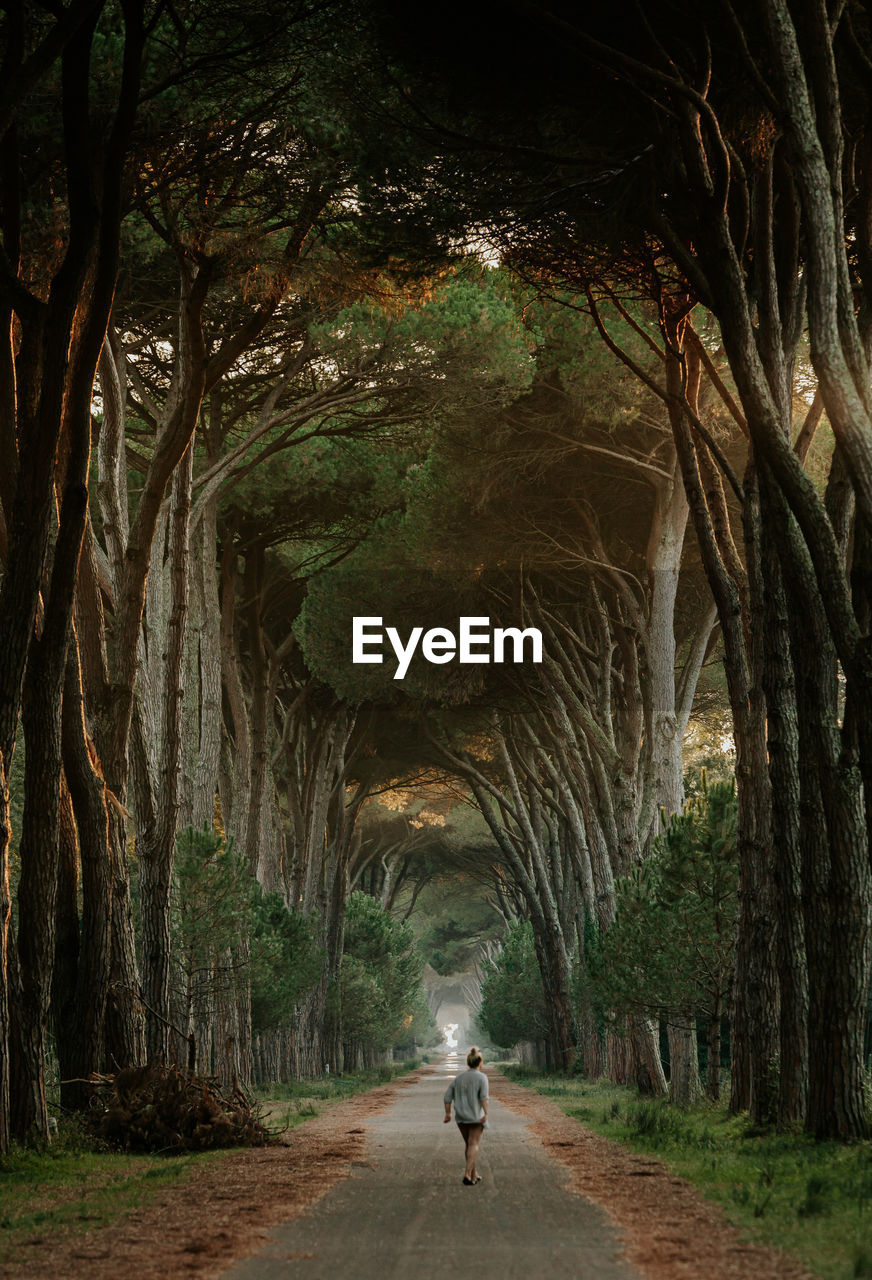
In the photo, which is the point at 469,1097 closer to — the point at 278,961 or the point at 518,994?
the point at 278,961

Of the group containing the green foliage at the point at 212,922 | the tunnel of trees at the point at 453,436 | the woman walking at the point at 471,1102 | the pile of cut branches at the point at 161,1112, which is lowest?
the pile of cut branches at the point at 161,1112

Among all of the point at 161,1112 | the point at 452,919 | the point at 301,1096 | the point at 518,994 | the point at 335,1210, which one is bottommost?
the point at 518,994

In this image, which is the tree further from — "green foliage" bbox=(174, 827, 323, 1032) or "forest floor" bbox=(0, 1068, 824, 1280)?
"green foliage" bbox=(174, 827, 323, 1032)

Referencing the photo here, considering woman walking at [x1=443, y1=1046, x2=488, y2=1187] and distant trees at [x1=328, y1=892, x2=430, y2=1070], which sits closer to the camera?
woman walking at [x1=443, y1=1046, x2=488, y2=1187]

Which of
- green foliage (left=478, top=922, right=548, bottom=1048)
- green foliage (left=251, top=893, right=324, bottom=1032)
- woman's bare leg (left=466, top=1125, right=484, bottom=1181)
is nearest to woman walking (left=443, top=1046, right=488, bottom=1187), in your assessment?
woman's bare leg (left=466, top=1125, right=484, bottom=1181)

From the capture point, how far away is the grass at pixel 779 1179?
18.7ft

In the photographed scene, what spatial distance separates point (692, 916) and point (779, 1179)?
7984mm

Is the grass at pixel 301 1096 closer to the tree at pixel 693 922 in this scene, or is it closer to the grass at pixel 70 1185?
the grass at pixel 70 1185

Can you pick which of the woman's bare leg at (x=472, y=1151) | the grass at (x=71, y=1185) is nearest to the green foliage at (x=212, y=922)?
the grass at (x=71, y=1185)

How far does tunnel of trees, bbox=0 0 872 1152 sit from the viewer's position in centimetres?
938

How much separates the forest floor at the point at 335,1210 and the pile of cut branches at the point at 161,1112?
37 centimetres

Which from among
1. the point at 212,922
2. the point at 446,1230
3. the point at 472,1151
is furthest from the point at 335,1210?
the point at 212,922

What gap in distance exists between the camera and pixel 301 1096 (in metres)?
23.2

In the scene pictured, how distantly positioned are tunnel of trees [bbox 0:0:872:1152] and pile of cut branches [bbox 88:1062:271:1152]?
0.45m
